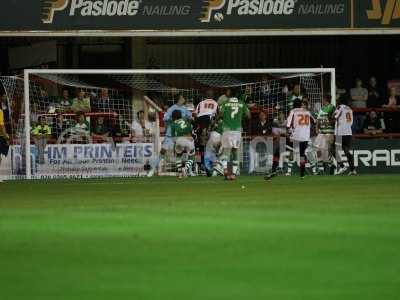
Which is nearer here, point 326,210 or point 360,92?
point 326,210

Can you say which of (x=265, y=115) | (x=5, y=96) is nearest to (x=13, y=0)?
(x=5, y=96)

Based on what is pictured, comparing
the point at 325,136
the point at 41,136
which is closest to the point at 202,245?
the point at 41,136

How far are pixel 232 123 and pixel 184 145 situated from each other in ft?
5.40

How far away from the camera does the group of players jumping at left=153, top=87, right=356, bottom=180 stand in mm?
28969

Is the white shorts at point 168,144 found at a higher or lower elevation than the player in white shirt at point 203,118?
lower

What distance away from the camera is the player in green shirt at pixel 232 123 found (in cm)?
2862

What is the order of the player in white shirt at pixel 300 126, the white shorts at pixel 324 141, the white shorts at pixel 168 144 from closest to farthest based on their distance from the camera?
the player in white shirt at pixel 300 126, the white shorts at pixel 168 144, the white shorts at pixel 324 141

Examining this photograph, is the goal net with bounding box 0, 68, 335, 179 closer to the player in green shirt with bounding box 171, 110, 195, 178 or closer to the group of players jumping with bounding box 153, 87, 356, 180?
the group of players jumping with bounding box 153, 87, 356, 180

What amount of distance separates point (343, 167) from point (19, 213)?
1515cm

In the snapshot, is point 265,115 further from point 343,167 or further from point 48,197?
point 48,197

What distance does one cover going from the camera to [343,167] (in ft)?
104

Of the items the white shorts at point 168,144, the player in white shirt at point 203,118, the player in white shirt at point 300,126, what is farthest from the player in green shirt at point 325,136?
the white shorts at point 168,144

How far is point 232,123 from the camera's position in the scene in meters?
28.8

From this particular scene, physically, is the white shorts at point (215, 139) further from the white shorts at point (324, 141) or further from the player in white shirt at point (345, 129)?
the player in white shirt at point (345, 129)
